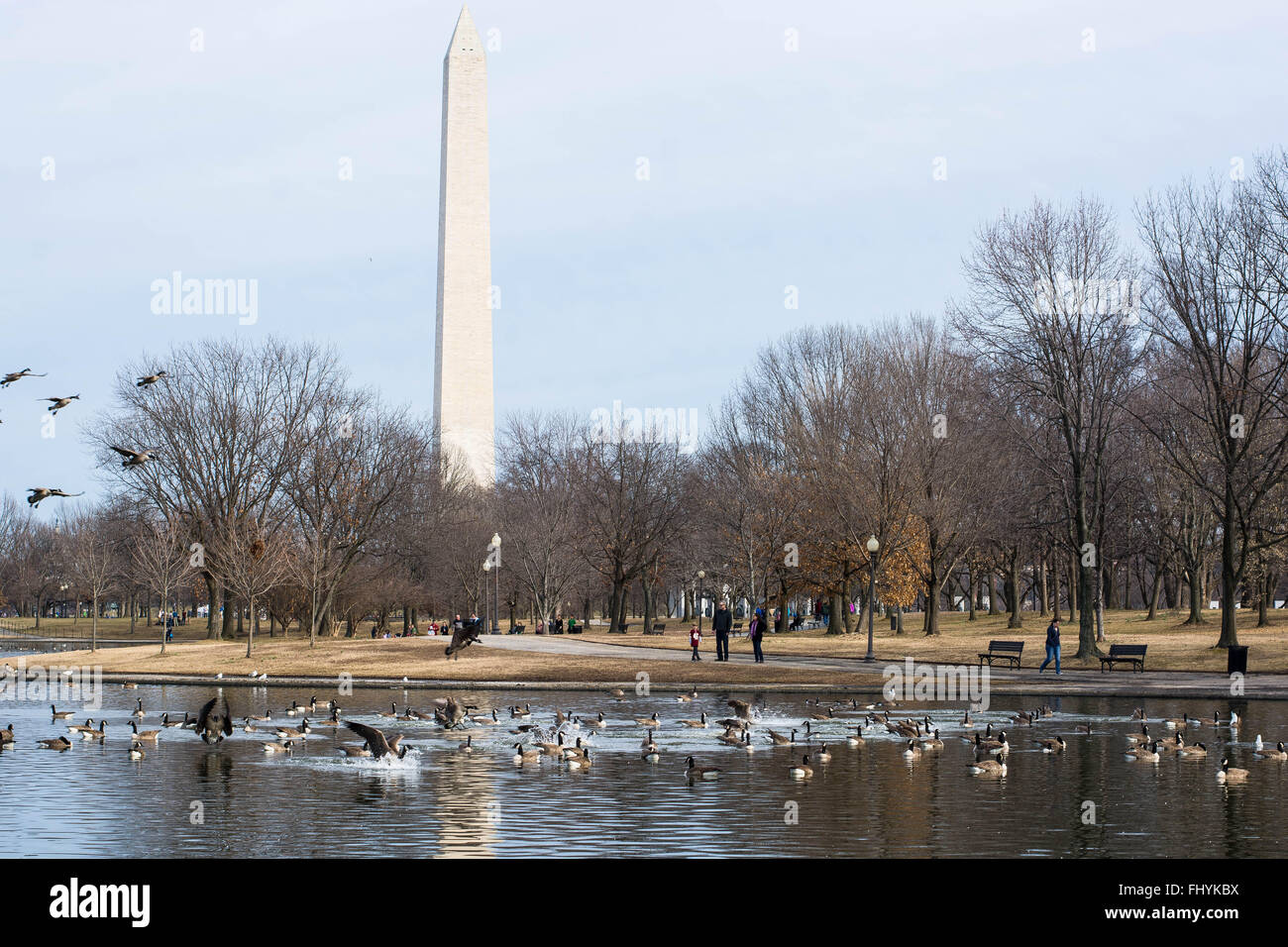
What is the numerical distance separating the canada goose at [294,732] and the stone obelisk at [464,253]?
48841 millimetres

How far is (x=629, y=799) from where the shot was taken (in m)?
15.6

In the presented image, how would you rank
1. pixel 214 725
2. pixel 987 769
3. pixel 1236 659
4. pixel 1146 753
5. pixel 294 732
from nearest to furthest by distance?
pixel 987 769, pixel 1146 753, pixel 294 732, pixel 214 725, pixel 1236 659

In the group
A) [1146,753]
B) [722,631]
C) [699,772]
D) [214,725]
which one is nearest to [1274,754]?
[1146,753]

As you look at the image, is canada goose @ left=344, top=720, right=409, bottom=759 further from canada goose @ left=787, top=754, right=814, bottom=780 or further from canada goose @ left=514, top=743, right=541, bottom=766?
canada goose @ left=787, top=754, right=814, bottom=780

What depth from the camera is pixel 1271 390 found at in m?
38.5

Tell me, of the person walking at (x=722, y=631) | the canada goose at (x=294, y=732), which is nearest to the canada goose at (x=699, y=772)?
the canada goose at (x=294, y=732)

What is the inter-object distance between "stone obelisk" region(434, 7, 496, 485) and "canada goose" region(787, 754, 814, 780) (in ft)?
177

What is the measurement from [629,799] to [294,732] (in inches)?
329

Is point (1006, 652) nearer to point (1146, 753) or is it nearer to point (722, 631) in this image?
point (722, 631)

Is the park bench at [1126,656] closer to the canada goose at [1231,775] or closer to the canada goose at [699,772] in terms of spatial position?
the canada goose at [1231,775]

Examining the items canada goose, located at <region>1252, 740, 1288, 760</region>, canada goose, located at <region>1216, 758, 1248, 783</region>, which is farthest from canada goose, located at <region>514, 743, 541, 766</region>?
canada goose, located at <region>1252, 740, 1288, 760</region>

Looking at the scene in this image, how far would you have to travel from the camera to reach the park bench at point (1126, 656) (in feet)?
116

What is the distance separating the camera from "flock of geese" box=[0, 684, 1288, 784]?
61.2ft
